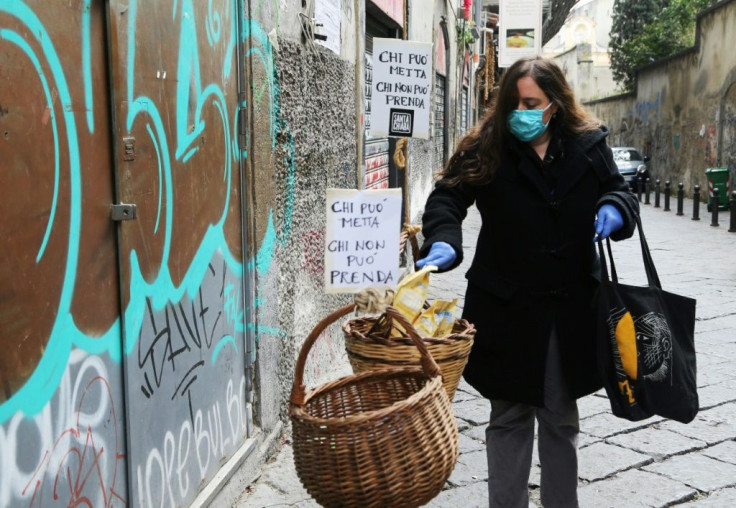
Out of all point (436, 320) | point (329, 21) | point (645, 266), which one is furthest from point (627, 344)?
point (329, 21)

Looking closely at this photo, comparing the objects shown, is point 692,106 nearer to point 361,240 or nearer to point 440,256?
point 361,240

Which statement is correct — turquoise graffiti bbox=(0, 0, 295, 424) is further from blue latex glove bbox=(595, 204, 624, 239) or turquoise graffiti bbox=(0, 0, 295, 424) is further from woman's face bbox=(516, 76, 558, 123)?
blue latex glove bbox=(595, 204, 624, 239)

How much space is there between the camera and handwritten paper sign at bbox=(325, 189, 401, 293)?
303 cm

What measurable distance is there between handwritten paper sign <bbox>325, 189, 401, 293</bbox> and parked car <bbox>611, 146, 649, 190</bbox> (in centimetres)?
1995

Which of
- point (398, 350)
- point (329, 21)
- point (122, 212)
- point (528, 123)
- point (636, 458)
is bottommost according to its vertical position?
point (636, 458)

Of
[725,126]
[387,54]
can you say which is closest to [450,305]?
[387,54]

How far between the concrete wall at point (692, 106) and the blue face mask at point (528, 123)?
55.0 feet

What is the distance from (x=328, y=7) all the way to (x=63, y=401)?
335 centimetres

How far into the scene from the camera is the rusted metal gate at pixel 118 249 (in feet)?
5.82

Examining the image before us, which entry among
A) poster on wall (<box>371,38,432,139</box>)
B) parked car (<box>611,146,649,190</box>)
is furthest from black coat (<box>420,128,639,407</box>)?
parked car (<box>611,146,649,190</box>)

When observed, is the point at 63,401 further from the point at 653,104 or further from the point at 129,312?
the point at 653,104

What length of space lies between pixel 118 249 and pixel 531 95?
138cm

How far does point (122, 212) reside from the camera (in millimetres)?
2217

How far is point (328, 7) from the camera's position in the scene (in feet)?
15.6
